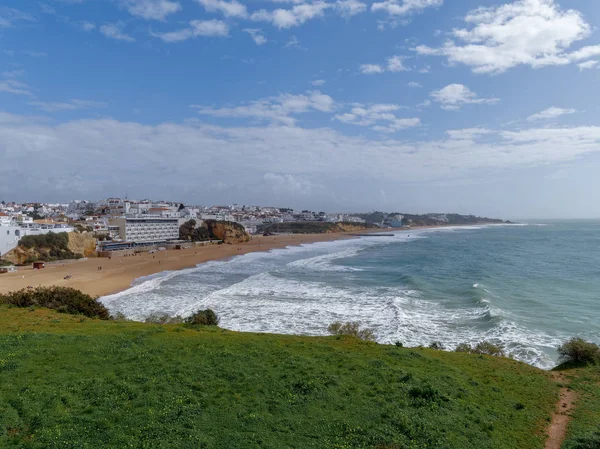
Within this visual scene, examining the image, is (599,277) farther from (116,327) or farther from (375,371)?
(116,327)

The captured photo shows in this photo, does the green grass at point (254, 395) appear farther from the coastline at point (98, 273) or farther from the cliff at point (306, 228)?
the cliff at point (306, 228)

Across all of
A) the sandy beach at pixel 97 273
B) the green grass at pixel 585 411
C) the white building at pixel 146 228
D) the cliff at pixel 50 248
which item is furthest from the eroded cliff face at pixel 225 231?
the green grass at pixel 585 411

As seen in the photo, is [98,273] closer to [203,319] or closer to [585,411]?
[203,319]

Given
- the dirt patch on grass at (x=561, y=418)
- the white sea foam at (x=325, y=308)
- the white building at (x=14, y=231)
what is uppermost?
the white building at (x=14, y=231)

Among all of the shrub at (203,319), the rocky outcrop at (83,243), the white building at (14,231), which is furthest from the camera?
the rocky outcrop at (83,243)


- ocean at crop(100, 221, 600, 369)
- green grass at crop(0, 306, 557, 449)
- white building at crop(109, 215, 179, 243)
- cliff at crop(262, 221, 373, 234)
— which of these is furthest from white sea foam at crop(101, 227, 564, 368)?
cliff at crop(262, 221, 373, 234)

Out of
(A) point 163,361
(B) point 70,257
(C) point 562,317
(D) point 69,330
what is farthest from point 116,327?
(B) point 70,257

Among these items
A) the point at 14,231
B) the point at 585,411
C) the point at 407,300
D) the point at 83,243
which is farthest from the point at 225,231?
the point at 585,411
